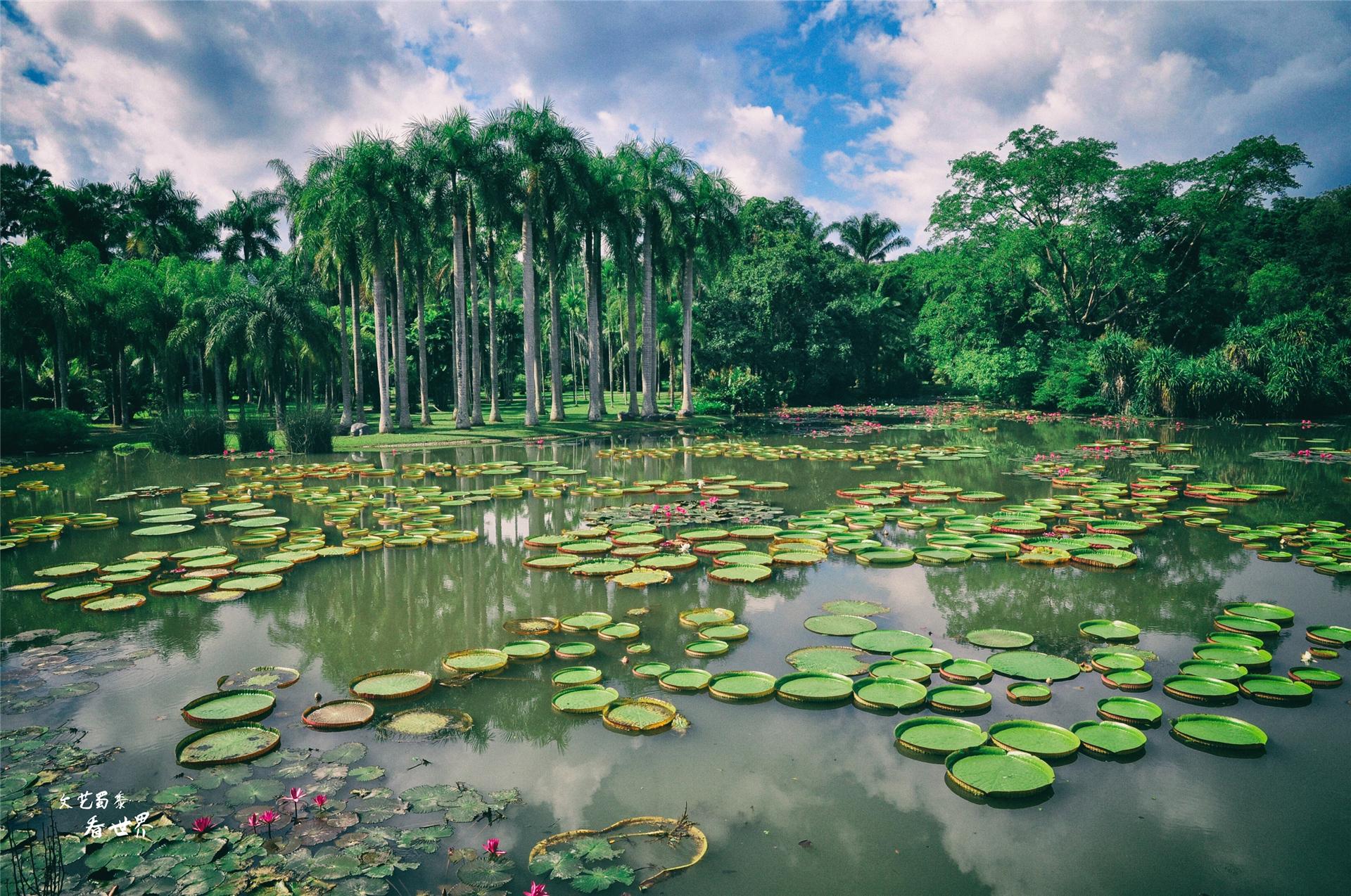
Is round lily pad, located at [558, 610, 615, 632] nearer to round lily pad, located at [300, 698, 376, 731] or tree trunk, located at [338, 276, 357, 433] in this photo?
round lily pad, located at [300, 698, 376, 731]

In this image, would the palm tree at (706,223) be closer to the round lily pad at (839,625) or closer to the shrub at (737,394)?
the shrub at (737,394)

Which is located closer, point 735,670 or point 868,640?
point 735,670

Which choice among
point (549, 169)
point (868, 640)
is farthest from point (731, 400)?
point (868, 640)

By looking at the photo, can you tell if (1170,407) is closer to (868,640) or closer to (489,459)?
(489,459)

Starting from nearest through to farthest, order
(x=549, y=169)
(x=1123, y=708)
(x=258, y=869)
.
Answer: (x=258, y=869)
(x=1123, y=708)
(x=549, y=169)

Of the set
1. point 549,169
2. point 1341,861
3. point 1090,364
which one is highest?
point 549,169

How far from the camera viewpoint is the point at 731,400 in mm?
35562

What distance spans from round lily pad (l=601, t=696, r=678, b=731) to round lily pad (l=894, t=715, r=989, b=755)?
133 cm

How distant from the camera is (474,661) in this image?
5082mm

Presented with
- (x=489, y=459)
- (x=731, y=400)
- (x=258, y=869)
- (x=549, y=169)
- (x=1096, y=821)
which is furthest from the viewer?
(x=731, y=400)

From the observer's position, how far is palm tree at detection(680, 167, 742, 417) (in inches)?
1183

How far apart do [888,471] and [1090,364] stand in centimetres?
1982

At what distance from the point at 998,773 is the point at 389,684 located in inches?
145

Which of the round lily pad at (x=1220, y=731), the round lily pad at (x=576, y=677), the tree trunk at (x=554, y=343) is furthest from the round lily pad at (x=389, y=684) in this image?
the tree trunk at (x=554, y=343)
